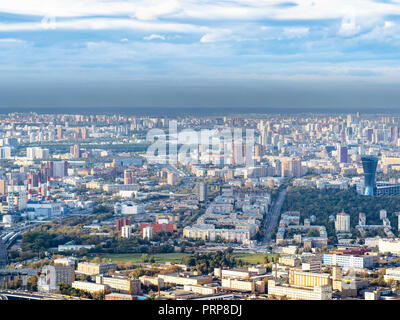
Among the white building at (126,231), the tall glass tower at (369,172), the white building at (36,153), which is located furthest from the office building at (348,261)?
the white building at (36,153)

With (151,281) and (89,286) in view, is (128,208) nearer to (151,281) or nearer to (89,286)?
(151,281)

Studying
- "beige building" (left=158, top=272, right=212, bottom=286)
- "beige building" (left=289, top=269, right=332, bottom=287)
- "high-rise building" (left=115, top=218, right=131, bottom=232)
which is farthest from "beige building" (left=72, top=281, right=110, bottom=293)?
"high-rise building" (left=115, top=218, right=131, bottom=232)

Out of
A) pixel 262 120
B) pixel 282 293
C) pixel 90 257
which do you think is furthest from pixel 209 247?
pixel 262 120

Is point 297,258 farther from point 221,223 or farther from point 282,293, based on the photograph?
point 221,223

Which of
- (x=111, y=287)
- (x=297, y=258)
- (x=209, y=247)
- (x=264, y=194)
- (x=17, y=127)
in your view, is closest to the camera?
(x=111, y=287)

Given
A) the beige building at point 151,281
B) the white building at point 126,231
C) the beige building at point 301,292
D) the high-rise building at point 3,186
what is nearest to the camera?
the beige building at point 301,292

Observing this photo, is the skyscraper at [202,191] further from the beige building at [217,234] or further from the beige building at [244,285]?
the beige building at [244,285]
